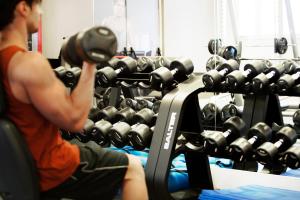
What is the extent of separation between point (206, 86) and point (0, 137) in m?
1.47

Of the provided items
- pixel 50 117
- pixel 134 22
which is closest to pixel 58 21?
pixel 134 22

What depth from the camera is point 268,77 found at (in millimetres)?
2721

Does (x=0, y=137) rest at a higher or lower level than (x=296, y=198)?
higher

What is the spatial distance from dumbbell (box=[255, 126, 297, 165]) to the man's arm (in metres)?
1.23

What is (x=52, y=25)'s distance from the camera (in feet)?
25.5

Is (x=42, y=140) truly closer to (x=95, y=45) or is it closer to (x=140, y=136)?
(x=95, y=45)

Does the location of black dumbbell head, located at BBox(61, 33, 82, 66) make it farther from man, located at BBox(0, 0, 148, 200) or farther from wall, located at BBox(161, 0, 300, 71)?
wall, located at BBox(161, 0, 300, 71)

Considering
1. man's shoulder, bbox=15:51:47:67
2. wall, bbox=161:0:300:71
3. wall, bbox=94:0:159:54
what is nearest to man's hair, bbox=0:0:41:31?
man's shoulder, bbox=15:51:47:67

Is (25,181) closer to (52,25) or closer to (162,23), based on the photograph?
(162,23)

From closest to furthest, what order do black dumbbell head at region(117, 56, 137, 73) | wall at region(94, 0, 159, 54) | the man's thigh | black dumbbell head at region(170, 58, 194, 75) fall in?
the man's thigh, black dumbbell head at region(170, 58, 194, 75), black dumbbell head at region(117, 56, 137, 73), wall at region(94, 0, 159, 54)

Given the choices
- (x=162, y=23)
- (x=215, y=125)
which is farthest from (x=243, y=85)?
(x=162, y=23)

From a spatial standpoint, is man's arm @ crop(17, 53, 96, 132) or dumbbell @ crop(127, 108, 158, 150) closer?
man's arm @ crop(17, 53, 96, 132)

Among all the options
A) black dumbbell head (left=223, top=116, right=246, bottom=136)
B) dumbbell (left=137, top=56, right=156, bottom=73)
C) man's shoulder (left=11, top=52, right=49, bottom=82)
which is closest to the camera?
man's shoulder (left=11, top=52, right=49, bottom=82)

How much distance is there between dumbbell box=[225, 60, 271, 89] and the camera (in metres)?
2.70
